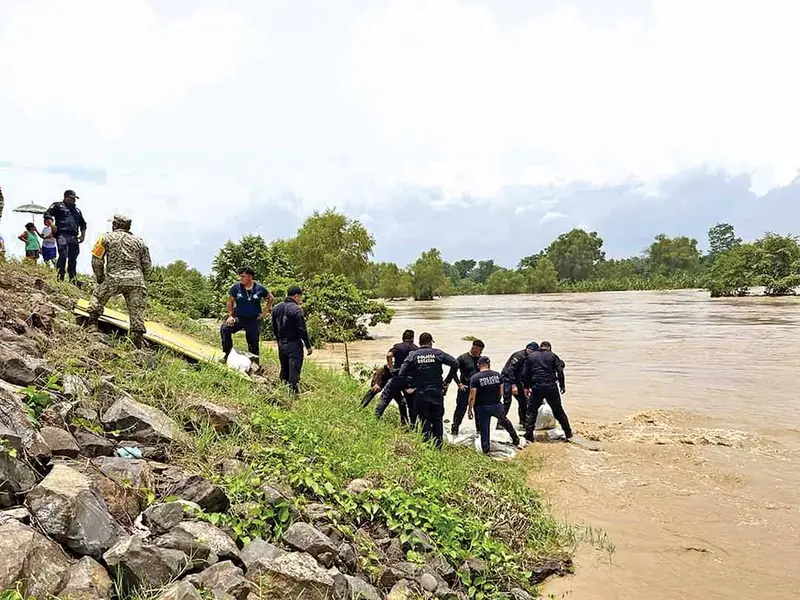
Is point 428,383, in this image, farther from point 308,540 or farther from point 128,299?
point 308,540

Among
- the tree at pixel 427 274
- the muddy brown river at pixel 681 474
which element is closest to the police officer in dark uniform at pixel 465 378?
the muddy brown river at pixel 681 474

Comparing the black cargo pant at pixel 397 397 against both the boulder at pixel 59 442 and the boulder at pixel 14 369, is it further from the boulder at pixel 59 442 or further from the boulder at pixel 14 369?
the boulder at pixel 59 442

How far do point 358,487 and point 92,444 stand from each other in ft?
7.39

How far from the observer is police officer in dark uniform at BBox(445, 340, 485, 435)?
9.56 metres

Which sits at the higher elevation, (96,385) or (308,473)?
(96,385)

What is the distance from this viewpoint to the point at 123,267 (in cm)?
700

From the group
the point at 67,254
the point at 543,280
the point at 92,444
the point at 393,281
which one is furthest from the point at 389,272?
the point at 92,444

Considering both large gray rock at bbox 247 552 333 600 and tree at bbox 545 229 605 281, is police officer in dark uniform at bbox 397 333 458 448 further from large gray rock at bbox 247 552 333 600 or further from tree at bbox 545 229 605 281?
tree at bbox 545 229 605 281

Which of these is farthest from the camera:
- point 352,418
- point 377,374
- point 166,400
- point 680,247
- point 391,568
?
point 680,247

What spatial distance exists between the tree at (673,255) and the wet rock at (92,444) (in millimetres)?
107144

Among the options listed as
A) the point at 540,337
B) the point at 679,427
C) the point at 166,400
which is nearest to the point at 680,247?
the point at 540,337

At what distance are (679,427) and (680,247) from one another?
343 ft

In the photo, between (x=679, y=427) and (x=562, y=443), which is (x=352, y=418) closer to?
(x=562, y=443)

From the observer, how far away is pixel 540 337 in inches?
1070
